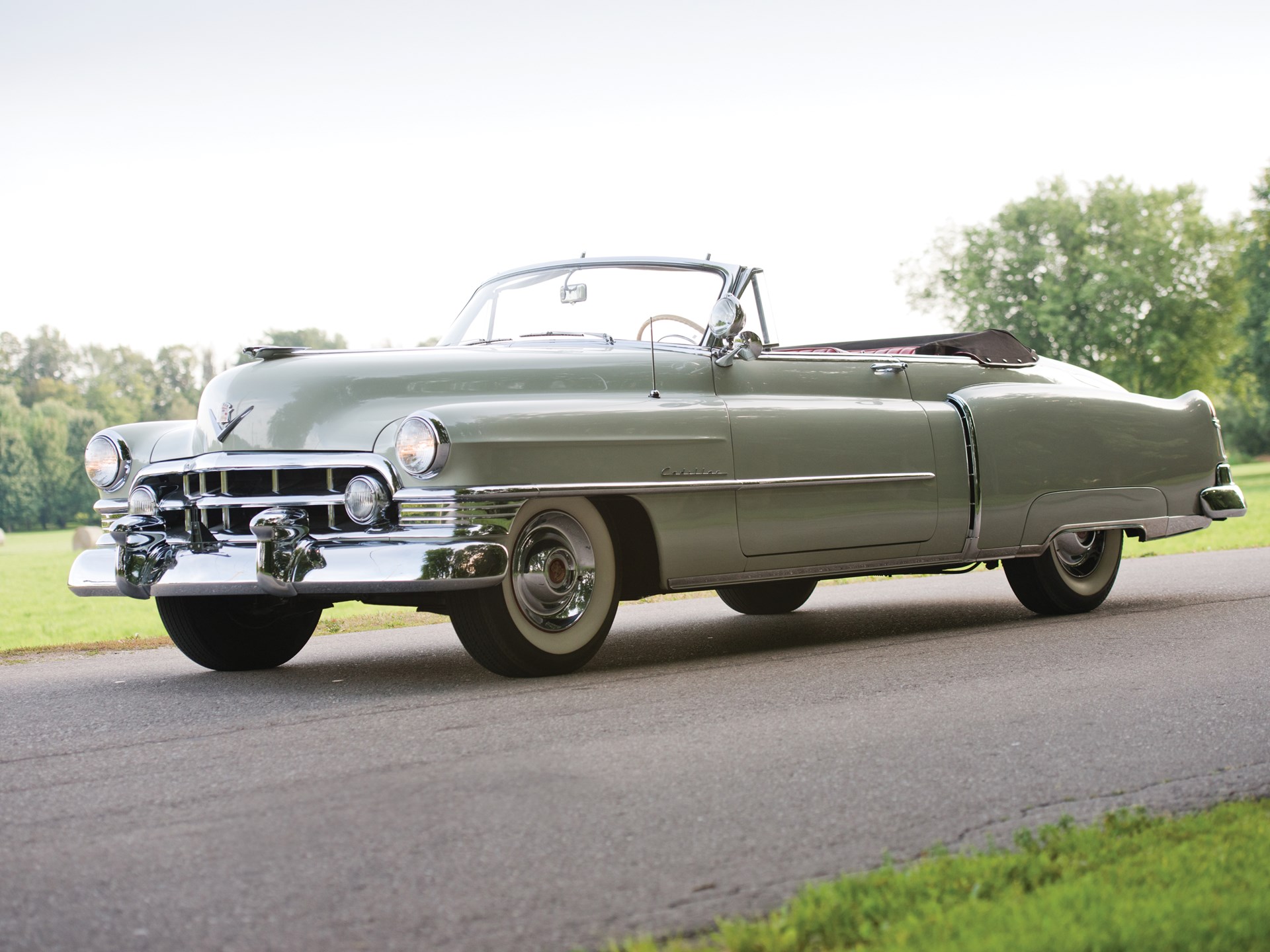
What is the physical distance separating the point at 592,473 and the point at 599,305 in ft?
4.83

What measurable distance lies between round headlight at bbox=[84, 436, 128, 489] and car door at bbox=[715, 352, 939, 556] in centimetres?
271

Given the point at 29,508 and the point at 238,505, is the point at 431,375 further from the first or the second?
the point at 29,508

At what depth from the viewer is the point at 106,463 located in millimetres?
6391

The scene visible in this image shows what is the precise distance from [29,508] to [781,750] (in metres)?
65.2

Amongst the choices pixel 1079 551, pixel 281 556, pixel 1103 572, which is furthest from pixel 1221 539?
pixel 281 556

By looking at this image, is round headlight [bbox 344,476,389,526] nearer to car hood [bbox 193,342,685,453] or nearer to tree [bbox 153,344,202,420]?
car hood [bbox 193,342,685,453]

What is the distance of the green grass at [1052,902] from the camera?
7.77ft

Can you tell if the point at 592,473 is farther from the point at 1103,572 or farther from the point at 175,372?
the point at 175,372

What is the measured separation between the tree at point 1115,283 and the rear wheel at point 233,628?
42924 mm

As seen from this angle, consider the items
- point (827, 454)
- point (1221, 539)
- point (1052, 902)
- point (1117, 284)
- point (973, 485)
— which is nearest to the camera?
point (1052, 902)

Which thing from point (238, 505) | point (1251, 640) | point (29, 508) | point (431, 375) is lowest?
point (29, 508)

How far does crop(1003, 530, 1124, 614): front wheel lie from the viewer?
760cm

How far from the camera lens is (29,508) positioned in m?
63.1

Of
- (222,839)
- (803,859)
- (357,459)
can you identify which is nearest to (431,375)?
(357,459)
